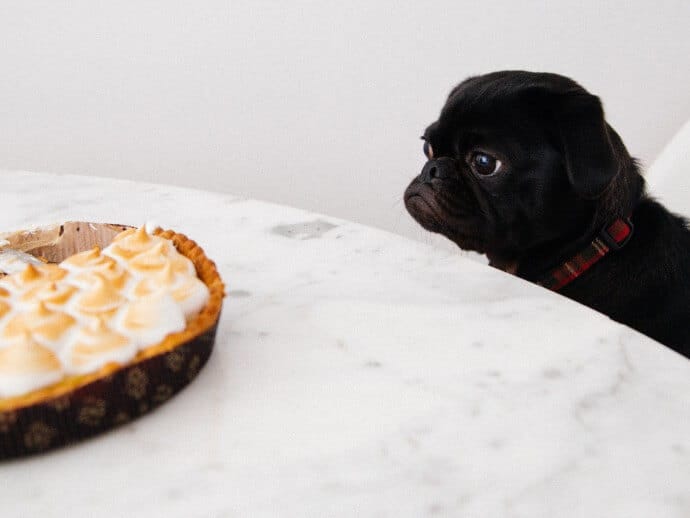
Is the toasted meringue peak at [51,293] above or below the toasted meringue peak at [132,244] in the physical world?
below

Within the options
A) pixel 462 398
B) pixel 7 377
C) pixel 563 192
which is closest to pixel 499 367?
pixel 462 398

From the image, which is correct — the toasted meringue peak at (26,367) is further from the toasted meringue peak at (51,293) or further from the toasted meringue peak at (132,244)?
the toasted meringue peak at (132,244)

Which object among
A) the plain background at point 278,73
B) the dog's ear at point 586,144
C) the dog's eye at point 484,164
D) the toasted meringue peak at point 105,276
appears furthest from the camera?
the plain background at point 278,73

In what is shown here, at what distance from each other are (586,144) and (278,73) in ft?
4.88

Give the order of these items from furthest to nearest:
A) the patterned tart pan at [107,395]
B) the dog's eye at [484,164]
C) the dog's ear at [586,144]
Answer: the dog's eye at [484,164] → the dog's ear at [586,144] → the patterned tart pan at [107,395]

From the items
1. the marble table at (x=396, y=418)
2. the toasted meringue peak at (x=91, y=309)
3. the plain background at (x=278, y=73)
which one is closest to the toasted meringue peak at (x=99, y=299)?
the toasted meringue peak at (x=91, y=309)

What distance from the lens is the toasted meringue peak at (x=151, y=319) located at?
63cm

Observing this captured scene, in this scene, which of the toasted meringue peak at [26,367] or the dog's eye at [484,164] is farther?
the dog's eye at [484,164]

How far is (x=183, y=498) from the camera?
576 millimetres

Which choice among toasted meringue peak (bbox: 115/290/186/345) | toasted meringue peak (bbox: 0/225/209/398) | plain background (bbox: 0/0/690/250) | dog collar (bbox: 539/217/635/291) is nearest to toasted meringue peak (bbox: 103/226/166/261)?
toasted meringue peak (bbox: 0/225/209/398)

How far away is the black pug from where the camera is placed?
49.4 inches

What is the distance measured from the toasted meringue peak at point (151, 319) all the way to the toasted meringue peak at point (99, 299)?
13 mm

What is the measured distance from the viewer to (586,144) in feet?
3.91

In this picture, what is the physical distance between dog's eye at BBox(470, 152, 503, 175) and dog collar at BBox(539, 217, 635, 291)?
8.2 inches
